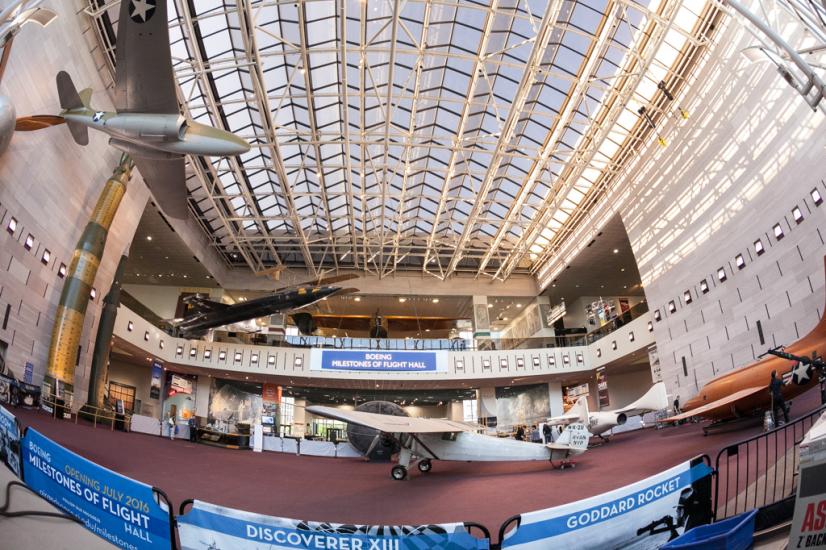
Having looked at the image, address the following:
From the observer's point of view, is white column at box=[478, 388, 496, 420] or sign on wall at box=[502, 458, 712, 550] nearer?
sign on wall at box=[502, 458, 712, 550]

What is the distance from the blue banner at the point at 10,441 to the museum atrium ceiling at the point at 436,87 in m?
16.3

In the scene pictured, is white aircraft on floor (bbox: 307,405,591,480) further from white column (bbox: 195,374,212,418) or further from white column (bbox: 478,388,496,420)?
white column (bbox: 195,374,212,418)

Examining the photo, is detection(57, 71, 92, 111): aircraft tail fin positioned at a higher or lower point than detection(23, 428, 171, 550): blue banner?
higher

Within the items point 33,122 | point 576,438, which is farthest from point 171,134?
point 576,438

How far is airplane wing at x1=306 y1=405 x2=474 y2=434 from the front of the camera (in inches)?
440

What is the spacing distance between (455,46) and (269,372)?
2376cm

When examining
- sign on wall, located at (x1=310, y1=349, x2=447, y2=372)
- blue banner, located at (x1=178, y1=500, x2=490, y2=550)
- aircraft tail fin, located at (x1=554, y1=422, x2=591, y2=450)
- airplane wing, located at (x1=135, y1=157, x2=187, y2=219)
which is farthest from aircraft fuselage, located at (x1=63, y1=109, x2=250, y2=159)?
sign on wall, located at (x1=310, y1=349, x2=447, y2=372)

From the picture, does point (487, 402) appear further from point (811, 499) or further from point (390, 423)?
point (811, 499)

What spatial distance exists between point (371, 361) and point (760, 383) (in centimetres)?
2332

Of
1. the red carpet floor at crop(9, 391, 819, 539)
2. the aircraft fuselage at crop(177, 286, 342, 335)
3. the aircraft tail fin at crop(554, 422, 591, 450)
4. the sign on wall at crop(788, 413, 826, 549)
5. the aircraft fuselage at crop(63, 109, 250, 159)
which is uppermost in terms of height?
the aircraft fuselage at crop(63, 109, 250, 159)

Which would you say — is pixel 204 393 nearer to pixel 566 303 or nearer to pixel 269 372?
pixel 269 372

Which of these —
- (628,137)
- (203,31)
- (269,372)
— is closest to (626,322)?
(628,137)

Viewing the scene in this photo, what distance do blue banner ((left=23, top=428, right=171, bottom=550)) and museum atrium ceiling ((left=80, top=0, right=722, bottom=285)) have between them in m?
16.6

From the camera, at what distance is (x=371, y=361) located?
32656 millimetres
